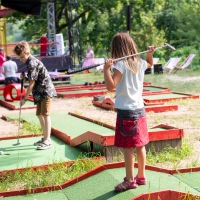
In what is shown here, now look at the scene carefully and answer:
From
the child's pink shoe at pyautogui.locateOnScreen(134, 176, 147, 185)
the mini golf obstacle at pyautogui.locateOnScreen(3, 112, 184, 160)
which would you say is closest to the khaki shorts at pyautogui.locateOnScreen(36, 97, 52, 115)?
the mini golf obstacle at pyautogui.locateOnScreen(3, 112, 184, 160)

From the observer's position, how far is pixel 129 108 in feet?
13.8

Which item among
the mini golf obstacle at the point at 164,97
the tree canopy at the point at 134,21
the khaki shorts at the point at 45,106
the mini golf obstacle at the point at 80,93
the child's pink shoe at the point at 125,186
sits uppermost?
the tree canopy at the point at 134,21

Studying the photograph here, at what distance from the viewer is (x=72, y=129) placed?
287 inches

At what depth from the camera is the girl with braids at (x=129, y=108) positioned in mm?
4184

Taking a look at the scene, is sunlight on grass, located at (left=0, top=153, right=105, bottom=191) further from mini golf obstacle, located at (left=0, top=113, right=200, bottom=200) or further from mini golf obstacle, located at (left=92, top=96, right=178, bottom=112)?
mini golf obstacle, located at (left=92, top=96, right=178, bottom=112)

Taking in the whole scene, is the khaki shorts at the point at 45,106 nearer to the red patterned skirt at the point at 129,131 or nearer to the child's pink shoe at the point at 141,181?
the red patterned skirt at the point at 129,131

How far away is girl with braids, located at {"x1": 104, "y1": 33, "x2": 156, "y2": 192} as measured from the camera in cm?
418

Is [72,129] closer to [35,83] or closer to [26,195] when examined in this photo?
[35,83]

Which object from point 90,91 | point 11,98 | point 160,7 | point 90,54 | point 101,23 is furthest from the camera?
point 160,7

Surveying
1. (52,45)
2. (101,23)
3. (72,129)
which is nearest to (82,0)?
(101,23)

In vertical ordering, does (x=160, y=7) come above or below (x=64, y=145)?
above

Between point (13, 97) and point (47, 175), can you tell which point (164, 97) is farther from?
point (47, 175)

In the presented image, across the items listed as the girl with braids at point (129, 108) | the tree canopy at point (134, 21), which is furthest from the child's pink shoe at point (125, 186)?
the tree canopy at point (134, 21)

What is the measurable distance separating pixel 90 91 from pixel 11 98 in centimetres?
243
